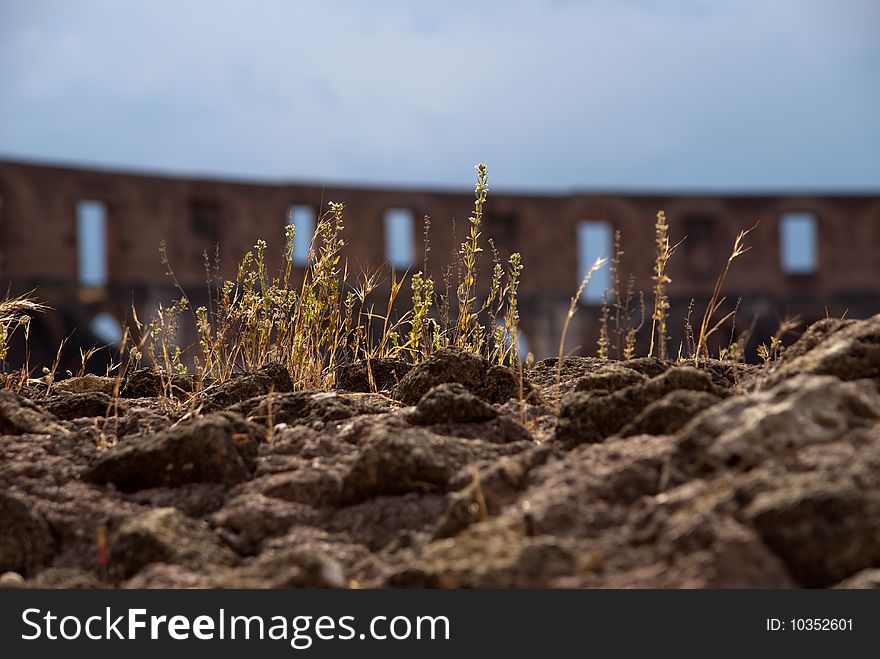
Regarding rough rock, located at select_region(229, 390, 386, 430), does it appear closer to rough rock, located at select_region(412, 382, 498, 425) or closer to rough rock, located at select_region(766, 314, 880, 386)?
rough rock, located at select_region(412, 382, 498, 425)

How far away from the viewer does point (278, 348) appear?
13.4ft

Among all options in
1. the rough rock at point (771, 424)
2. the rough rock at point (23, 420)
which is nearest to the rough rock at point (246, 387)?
the rough rock at point (23, 420)

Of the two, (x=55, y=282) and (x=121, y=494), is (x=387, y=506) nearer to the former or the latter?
(x=121, y=494)

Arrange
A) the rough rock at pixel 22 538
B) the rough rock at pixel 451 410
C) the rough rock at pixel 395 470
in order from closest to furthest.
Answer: the rough rock at pixel 22 538 → the rough rock at pixel 395 470 → the rough rock at pixel 451 410

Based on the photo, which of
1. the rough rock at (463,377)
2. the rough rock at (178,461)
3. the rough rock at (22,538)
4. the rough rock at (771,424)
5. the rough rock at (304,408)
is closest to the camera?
the rough rock at (771,424)

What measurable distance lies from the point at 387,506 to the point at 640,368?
1.19 metres

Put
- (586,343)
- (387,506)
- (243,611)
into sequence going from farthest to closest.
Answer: (586,343) → (387,506) → (243,611)

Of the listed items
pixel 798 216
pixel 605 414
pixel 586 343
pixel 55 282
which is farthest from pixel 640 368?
pixel 798 216

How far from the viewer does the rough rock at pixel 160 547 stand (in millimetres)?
2396

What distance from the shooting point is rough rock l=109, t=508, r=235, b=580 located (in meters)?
2.40

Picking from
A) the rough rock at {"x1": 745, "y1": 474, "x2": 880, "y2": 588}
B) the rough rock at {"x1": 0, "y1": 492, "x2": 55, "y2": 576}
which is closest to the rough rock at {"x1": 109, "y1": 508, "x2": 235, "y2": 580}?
the rough rock at {"x1": 0, "y1": 492, "x2": 55, "y2": 576}

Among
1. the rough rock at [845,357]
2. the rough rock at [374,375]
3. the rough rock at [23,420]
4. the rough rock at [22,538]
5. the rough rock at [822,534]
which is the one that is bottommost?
the rough rock at [22,538]

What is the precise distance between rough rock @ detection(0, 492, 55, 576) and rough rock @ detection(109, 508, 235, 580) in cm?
18

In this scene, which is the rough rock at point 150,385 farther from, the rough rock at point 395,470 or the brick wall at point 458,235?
the brick wall at point 458,235
